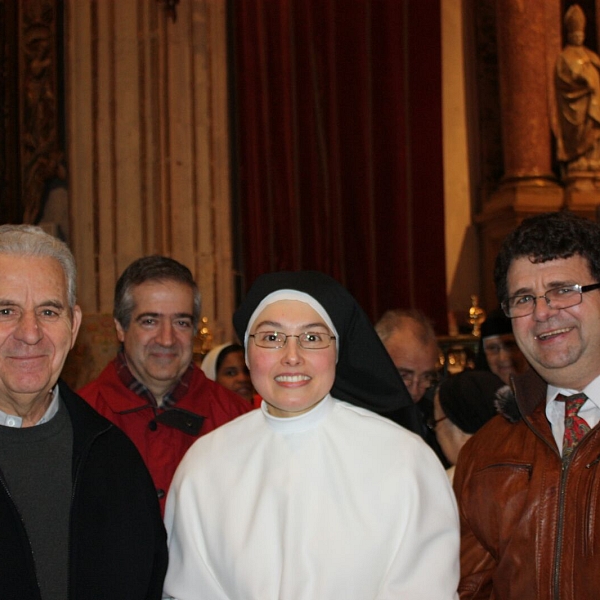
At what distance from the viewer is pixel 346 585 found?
2.47 m

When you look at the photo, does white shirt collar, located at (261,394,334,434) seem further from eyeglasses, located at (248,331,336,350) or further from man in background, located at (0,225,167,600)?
man in background, located at (0,225,167,600)

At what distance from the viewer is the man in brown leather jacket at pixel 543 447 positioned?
2.43m

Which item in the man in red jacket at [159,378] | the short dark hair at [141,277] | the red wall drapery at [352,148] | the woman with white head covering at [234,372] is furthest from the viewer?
the red wall drapery at [352,148]

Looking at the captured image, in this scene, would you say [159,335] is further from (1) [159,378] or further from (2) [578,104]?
(2) [578,104]

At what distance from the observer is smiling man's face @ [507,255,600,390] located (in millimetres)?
2580

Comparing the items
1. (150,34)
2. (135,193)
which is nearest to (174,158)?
(135,193)

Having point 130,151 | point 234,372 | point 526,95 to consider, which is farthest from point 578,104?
point 234,372

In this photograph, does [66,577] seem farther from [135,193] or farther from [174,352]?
[135,193]

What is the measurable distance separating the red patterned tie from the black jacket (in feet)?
3.94

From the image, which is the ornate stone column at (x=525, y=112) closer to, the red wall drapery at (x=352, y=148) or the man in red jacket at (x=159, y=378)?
the red wall drapery at (x=352, y=148)

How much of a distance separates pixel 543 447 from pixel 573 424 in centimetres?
11

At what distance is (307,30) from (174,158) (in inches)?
76.3

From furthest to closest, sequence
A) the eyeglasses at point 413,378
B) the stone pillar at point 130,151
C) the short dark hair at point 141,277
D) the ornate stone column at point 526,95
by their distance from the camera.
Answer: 1. the ornate stone column at point 526,95
2. the stone pillar at point 130,151
3. the eyeglasses at point 413,378
4. the short dark hair at point 141,277

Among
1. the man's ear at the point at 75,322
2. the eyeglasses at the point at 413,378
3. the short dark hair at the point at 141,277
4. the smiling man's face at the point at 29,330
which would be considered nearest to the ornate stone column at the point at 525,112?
the eyeglasses at the point at 413,378
